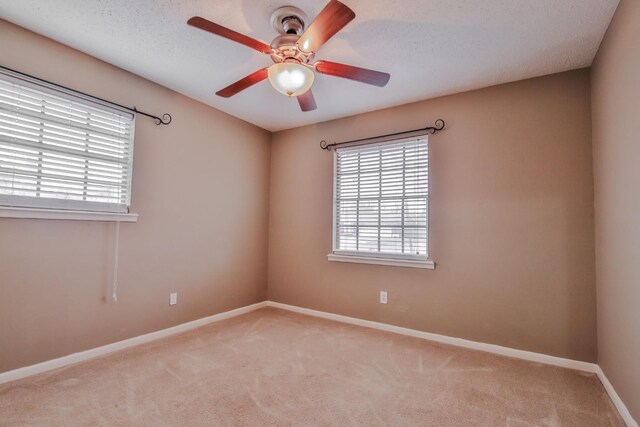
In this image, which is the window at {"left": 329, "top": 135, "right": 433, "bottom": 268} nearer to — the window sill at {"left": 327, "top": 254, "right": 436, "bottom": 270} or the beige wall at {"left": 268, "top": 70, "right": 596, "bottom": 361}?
the window sill at {"left": 327, "top": 254, "right": 436, "bottom": 270}

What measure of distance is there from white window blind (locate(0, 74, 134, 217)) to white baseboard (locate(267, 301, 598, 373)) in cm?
240

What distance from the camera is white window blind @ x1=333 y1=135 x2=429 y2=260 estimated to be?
3230 millimetres

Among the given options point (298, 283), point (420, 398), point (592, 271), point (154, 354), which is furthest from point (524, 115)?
point (154, 354)

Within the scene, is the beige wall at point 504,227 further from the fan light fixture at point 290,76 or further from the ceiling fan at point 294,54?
the fan light fixture at point 290,76

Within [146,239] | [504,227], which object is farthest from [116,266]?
[504,227]

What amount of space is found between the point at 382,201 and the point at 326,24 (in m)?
2.10

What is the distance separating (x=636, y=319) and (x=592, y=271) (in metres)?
0.86

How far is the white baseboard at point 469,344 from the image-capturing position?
98.1 inches

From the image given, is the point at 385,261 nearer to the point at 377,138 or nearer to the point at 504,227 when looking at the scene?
the point at 504,227

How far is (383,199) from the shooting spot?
3432 mm

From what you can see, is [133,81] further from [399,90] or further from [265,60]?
[399,90]

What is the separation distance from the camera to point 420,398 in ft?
6.65

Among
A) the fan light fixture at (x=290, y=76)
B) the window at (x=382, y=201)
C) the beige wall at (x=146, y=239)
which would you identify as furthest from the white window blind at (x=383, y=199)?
the fan light fixture at (x=290, y=76)

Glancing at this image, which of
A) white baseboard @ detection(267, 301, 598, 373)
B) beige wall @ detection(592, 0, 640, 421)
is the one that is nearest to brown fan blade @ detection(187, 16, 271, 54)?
beige wall @ detection(592, 0, 640, 421)
